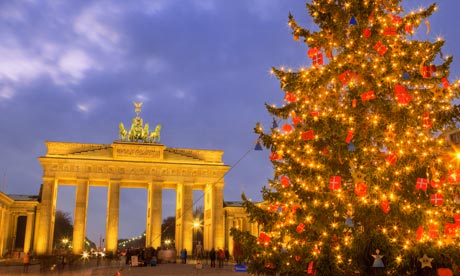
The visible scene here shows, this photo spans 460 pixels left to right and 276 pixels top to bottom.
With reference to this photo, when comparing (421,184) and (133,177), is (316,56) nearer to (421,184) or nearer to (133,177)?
(421,184)

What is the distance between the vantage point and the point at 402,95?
1172 cm

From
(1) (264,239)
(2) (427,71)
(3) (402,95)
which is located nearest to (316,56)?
(3) (402,95)

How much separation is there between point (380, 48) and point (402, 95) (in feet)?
4.49

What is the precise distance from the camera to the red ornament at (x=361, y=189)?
1150 centimetres

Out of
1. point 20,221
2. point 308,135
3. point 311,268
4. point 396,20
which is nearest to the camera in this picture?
point 311,268

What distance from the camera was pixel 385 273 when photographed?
11.7 metres

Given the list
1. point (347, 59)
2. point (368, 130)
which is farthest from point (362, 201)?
point (347, 59)

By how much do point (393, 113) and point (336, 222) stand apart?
122 inches

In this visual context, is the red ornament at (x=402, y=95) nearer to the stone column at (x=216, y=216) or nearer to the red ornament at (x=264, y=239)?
the red ornament at (x=264, y=239)

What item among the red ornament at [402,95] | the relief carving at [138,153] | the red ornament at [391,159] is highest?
the relief carving at [138,153]

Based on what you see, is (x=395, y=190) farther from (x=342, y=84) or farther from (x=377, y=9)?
(x=377, y=9)

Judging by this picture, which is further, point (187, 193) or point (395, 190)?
point (187, 193)

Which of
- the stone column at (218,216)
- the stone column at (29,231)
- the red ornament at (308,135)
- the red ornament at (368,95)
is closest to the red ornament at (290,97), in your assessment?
the red ornament at (308,135)

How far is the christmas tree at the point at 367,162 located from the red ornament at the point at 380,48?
0.03 meters
